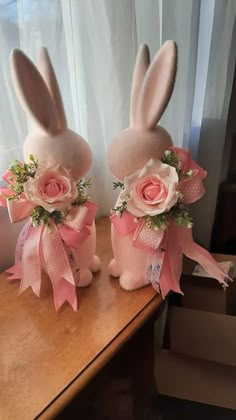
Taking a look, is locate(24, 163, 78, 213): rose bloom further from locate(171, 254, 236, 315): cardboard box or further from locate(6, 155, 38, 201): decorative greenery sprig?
locate(171, 254, 236, 315): cardboard box

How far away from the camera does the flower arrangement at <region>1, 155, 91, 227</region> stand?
0.57 metres

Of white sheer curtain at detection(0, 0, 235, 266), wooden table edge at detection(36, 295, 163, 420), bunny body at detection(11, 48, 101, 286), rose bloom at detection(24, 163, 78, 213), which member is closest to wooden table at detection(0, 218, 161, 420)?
wooden table edge at detection(36, 295, 163, 420)

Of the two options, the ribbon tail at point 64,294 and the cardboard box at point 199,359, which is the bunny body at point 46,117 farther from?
the cardboard box at point 199,359

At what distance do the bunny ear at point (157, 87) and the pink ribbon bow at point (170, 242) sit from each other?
0.27 feet

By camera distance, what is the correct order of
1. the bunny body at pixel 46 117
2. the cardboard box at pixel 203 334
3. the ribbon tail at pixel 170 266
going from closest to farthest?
1. the bunny body at pixel 46 117
2. the ribbon tail at pixel 170 266
3. the cardboard box at pixel 203 334

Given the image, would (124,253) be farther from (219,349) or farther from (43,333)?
(219,349)

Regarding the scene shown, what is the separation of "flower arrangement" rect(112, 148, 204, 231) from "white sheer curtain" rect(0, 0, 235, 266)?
0.29 m

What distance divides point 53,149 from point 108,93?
33 cm

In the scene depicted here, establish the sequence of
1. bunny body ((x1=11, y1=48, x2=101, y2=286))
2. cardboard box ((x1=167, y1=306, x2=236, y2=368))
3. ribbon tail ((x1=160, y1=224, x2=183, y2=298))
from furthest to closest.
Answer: cardboard box ((x1=167, y1=306, x2=236, y2=368)), ribbon tail ((x1=160, y1=224, x2=183, y2=298)), bunny body ((x1=11, y1=48, x2=101, y2=286))

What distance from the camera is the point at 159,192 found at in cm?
59

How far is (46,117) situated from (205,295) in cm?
70

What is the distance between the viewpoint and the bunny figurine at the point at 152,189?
0.59 meters

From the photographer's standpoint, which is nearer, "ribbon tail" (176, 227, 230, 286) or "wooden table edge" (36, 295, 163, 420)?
"wooden table edge" (36, 295, 163, 420)

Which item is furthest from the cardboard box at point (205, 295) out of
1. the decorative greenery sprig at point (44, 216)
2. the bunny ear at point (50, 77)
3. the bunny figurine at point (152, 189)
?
the bunny ear at point (50, 77)
